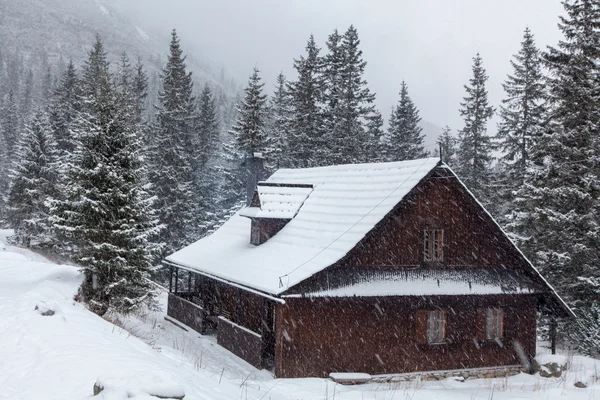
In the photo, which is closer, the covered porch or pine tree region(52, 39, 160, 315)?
the covered porch

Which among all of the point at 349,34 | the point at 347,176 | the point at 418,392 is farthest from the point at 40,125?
the point at 418,392

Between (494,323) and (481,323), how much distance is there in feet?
2.48

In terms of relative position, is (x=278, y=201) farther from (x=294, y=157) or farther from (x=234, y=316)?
(x=294, y=157)

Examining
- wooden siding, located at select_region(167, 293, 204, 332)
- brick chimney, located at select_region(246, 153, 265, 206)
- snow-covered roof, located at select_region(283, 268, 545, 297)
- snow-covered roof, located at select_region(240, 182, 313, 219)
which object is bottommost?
wooden siding, located at select_region(167, 293, 204, 332)

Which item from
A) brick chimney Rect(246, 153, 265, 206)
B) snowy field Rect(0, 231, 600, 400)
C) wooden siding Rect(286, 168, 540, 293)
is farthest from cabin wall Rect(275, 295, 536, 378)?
brick chimney Rect(246, 153, 265, 206)

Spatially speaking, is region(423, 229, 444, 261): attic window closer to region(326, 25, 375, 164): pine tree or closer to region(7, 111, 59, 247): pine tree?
region(326, 25, 375, 164): pine tree

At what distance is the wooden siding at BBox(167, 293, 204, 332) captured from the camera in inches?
917

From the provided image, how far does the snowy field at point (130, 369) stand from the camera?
7645mm

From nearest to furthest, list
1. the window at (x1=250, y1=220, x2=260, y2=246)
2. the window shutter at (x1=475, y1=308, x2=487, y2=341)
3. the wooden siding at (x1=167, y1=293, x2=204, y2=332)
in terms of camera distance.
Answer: the window shutter at (x1=475, y1=308, x2=487, y2=341) < the window at (x1=250, y1=220, x2=260, y2=246) < the wooden siding at (x1=167, y1=293, x2=204, y2=332)

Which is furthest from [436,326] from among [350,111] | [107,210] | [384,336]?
[350,111]

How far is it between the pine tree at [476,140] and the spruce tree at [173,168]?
22.1 m

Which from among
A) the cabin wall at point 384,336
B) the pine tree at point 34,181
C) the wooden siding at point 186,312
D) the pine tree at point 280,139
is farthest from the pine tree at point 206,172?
the cabin wall at point 384,336

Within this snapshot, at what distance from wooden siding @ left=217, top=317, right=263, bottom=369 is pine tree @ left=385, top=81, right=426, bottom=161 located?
2951 centimetres

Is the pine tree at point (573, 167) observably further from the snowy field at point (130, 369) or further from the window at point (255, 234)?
the window at point (255, 234)
